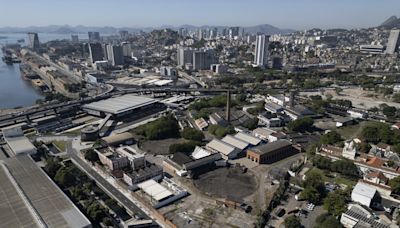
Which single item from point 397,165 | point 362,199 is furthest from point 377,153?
point 362,199

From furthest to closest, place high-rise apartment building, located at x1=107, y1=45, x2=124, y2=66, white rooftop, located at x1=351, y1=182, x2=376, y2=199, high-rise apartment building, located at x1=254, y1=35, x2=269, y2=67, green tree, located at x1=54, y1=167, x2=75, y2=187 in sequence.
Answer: high-rise apartment building, located at x1=107, y1=45, x2=124, y2=66
high-rise apartment building, located at x1=254, y1=35, x2=269, y2=67
green tree, located at x1=54, y1=167, x2=75, y2=187
white rooftop, located at x1=351, y1=182, x2=376, y2=199

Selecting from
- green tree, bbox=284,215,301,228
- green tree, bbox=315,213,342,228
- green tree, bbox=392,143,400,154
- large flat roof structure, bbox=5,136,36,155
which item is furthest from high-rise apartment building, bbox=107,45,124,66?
green tree, bbox=315,213,342,228

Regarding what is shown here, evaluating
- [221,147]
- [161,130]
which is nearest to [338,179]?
[221,147]

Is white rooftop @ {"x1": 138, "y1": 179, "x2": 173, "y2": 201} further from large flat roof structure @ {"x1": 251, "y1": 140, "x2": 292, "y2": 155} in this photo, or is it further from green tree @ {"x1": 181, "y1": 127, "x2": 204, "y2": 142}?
large flat roof structure @ {"x1": 251, "y1": 140, "x2": 292, "y2": 155}

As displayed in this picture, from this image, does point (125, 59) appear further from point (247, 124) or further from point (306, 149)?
point (306, 149)

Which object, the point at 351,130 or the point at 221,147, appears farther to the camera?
the point at 351,130

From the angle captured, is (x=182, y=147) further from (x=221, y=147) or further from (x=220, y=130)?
(x=220, y=130)
